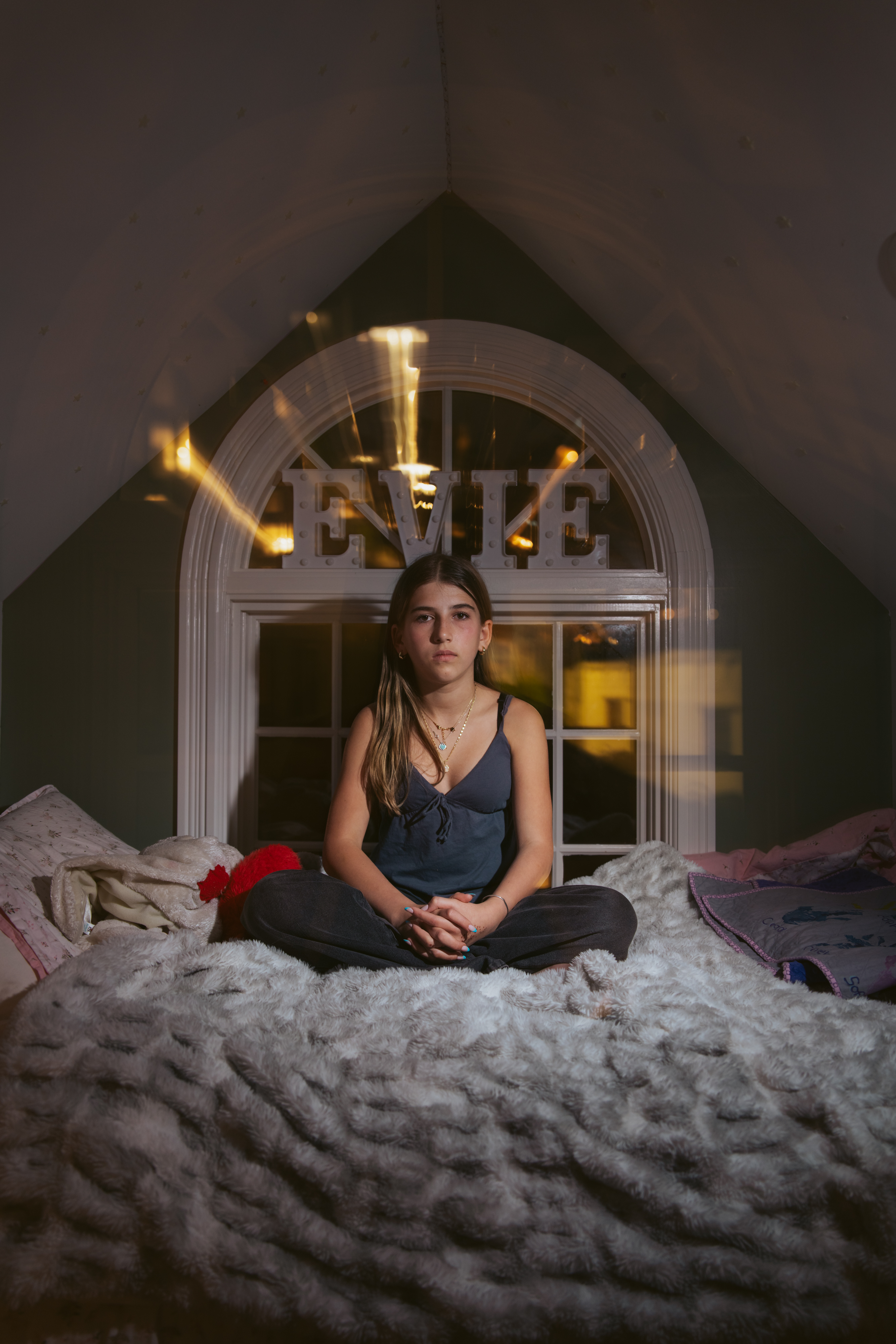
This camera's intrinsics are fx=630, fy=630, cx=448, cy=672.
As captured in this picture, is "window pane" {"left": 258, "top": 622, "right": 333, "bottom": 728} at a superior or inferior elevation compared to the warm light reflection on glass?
inferior

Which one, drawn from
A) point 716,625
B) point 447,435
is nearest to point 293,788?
point 447,435

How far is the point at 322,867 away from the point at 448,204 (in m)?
1.25

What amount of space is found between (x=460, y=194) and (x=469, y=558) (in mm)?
603

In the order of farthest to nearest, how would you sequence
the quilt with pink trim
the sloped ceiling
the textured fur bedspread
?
1. the quilt with pink trim
2. the sloped ceiling
3. the textured fur bedspread

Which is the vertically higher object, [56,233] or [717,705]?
[56,233]

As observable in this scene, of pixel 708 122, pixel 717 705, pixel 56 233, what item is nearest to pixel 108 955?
pixel 56 233

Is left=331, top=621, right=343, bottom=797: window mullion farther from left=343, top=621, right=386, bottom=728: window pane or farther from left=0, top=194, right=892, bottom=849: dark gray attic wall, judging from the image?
left=0, top=194, right=892, bottom=849: dark gray attic wall

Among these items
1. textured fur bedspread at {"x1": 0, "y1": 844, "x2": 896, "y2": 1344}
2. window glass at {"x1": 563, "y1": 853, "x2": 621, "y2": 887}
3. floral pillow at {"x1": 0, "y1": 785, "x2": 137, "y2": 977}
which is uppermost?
floral pillow at {"x1": 0, "y1": 785, "x2": 137, "y2": 977}

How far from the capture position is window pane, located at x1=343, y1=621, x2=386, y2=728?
55.2 inches

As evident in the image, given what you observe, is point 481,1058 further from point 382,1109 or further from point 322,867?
point 322,867

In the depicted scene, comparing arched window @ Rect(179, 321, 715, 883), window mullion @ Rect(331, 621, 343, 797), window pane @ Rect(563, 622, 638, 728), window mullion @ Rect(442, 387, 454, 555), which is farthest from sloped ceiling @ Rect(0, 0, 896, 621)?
window mullion @ Rect(331, 621, 343, 797)

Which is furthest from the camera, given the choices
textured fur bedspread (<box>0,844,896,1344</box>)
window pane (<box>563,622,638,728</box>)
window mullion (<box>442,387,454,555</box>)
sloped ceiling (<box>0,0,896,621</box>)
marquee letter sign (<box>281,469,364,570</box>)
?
window pane (<box>563,622,638,728</box>)

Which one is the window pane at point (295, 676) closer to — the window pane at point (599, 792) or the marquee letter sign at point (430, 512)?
the marquee letter sign at point (430, 512)

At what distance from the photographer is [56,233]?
898 mm
